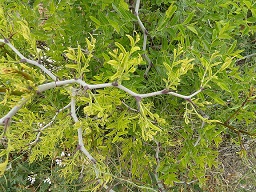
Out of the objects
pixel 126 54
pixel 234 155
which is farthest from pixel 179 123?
pixel 126 54

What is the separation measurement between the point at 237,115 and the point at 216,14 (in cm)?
36

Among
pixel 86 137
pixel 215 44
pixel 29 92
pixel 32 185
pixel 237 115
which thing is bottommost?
pixel 32 185

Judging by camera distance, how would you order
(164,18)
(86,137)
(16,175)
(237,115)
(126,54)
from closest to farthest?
(126,54)
(164,18)
(237,115)
(86,137)
(16,175)

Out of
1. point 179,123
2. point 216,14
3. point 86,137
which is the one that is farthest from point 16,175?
point 216,14

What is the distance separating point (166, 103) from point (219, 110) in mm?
233

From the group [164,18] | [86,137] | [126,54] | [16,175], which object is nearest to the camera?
[126,54]

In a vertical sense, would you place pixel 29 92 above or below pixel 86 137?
above

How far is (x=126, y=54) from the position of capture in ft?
2.21

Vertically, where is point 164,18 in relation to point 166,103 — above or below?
above

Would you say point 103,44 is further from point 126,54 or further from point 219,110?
point 219,110

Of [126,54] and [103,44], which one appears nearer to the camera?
[126,54]

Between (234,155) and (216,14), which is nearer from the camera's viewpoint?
(216,14)

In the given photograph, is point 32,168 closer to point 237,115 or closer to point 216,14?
point 237,115

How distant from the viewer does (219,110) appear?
1.39m
